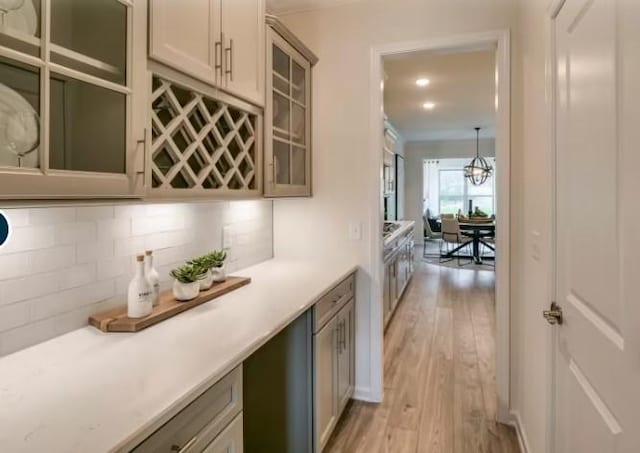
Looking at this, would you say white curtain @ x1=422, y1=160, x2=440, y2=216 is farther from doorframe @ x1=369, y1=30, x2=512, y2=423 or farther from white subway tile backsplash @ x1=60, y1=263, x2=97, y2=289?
white subway tile backsplash @ x1=60, y1=263, x2=97, y2=289

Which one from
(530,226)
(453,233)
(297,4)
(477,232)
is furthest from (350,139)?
(477,232)

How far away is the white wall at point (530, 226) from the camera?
171 centimetres

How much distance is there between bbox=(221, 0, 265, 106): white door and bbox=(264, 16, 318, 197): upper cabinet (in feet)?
0.29

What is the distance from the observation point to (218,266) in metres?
2.00

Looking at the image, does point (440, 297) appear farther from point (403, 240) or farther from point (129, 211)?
point (129, 211)

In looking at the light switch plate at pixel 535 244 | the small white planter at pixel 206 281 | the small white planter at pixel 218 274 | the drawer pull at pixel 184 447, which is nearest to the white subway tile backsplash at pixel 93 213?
the small white planter at pixel 206 281

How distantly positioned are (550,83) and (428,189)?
9.70 metres

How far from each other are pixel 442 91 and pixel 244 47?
156 inches

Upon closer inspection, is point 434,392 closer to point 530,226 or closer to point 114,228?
point 530,226

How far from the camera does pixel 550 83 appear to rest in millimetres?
1585

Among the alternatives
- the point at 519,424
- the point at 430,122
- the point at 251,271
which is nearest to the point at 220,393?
the point at 251,271

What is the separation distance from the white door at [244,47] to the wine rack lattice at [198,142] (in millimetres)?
107

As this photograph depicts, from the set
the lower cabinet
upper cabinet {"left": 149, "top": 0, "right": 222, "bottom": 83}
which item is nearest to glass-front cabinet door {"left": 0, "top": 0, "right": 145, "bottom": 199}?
upper cabinet {"left": 149, "top": 0, "right": 222, "bottom": 83}

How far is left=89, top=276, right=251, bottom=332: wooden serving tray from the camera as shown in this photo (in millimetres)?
1417
